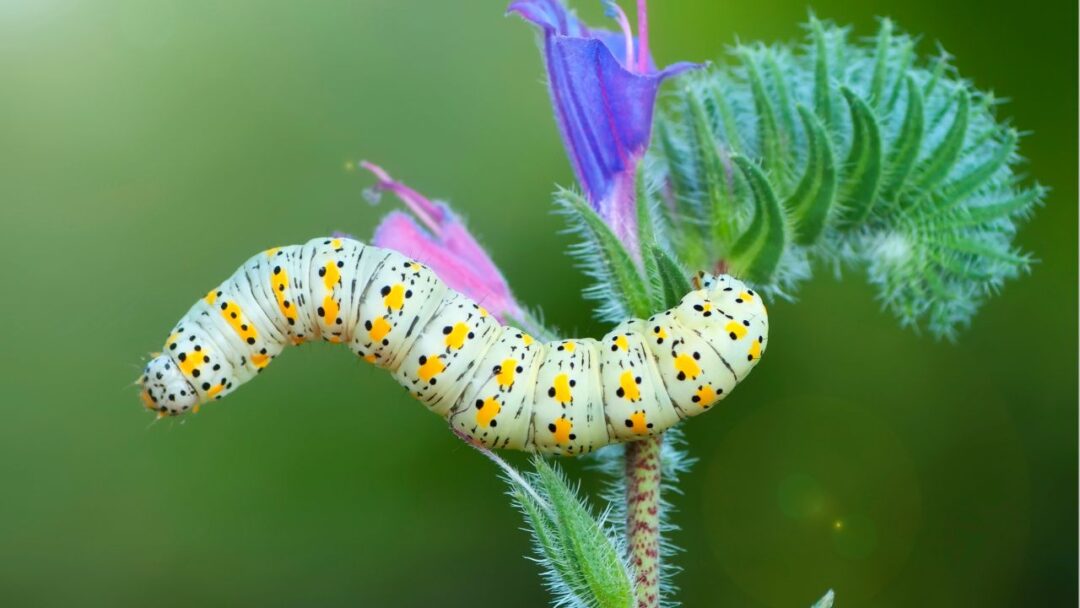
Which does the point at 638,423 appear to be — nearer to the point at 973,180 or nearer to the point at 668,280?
the point at 668,280

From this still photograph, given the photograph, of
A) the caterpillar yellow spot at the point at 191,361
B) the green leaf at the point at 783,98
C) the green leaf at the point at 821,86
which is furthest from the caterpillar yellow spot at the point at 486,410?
the green leaf at the point at 821,86

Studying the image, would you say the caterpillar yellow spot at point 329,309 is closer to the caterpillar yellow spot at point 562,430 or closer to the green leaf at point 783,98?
the caterpillar yellow spot at point 562,430

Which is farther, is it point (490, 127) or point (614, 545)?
point (490, 127)

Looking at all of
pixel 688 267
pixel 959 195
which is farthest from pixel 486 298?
pixel 959 195

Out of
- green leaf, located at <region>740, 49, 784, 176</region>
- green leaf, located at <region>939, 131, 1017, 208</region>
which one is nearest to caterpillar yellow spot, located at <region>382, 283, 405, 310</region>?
green leaf, located at <region>740, 49, 784, 176</region>

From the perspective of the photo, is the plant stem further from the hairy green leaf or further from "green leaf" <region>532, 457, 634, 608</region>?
the hairy green leaf

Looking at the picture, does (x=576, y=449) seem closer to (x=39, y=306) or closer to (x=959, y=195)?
(x=959, y=195)
